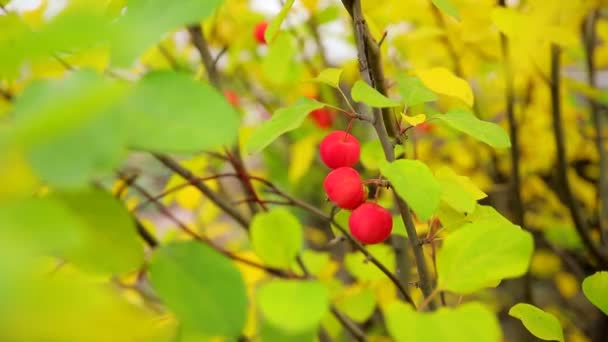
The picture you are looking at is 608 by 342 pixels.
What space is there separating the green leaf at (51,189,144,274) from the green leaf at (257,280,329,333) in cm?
6

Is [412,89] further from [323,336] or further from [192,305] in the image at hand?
[323,336]

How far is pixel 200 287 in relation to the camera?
9.8 inches

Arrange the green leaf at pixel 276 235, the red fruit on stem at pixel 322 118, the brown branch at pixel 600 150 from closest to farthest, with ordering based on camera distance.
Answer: the green leaf at pixel 276 235
the brown branch at pixel 600 150
the red fruit on stem at pixel 322 118

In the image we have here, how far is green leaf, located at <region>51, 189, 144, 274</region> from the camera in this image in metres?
0.24

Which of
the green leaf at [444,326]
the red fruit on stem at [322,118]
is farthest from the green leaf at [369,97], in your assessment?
the red fruit on stem at [322,118]

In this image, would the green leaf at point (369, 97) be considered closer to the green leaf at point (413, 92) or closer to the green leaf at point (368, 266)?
the green leaf at point (413, 92)

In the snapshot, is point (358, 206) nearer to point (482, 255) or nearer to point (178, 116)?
point (482, 255)

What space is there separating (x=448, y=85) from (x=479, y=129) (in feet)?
0.26

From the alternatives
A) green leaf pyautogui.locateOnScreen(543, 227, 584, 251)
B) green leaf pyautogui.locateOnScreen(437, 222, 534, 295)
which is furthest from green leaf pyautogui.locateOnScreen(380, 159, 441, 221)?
green leaf pyautogui.locateOnScreen(543, 227, 584, 251)

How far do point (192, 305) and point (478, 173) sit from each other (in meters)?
1.31

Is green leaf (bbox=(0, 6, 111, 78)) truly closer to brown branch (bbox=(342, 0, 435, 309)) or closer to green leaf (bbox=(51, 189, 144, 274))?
green leaf (bbox=(51, 189, 144, 274))

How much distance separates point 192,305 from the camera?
0.24 m

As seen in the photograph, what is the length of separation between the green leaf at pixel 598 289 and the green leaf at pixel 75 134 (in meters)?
0.36

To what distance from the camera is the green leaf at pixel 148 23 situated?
25cm
